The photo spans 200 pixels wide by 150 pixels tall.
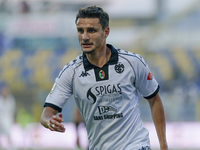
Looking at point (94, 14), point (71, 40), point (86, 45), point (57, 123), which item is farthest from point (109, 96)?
point (71, 40)

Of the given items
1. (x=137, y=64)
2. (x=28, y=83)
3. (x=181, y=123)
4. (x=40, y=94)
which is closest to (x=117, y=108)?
(x=137, y=64)

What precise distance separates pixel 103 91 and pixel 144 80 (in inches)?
16.5

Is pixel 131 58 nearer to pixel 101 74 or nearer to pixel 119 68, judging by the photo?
pixel 119 68

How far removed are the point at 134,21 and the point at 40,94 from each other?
6676 mm

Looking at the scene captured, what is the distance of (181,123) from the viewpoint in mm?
16938

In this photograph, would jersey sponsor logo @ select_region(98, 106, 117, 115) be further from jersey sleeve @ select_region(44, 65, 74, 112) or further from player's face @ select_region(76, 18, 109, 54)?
player's face @ select_region(76, 18, 109, 54)

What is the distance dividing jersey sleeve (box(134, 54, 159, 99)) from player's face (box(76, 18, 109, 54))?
42 cm

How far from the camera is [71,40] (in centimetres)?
2236

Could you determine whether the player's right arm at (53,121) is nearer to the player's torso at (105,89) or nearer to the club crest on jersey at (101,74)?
the player's torso at (105,89)

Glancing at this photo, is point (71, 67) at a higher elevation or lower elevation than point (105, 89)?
higher

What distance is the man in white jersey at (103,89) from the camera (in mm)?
3729

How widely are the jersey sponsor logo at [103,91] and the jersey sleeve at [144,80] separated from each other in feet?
0.73

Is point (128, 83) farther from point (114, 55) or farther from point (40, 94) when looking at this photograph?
point (40, 94)

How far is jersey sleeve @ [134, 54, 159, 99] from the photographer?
3826 mm
